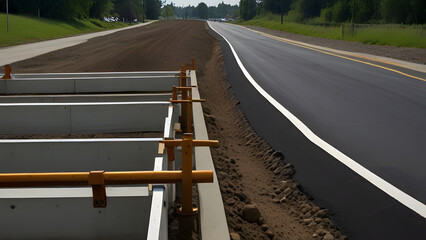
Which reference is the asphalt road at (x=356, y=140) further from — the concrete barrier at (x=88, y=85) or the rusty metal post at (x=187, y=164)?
the concrete barrier at (x=88, y=85)

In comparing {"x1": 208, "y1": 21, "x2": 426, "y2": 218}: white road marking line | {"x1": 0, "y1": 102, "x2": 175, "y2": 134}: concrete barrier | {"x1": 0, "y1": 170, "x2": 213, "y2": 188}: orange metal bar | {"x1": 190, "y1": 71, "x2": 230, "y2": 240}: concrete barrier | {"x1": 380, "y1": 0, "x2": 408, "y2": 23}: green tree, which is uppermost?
{"x1": 380, "y1": 0, "x2": 408, "y2": 23}: green tree

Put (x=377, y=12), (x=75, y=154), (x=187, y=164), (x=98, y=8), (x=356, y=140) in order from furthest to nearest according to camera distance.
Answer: (x=98, y=8)
(x=377, y=12)
(x=356, y=140)
(x=75, y=154)
(x=187, y=164)

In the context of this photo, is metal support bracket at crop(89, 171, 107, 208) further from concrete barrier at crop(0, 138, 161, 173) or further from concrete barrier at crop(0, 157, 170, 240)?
concrete barrier at crop(0, 138, 161, 173)

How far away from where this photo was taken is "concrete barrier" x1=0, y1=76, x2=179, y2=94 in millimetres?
12219

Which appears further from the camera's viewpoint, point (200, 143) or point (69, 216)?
point (200, 143)

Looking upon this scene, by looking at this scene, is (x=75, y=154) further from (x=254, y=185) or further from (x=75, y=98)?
(x=75, y=98)

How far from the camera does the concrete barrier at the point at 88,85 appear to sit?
40.1ft

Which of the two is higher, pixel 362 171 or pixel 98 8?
pixel 98 8

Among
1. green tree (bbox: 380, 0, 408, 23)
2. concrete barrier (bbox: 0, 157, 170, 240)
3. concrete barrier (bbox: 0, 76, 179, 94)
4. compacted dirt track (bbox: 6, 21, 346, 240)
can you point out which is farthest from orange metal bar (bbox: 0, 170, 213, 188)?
green tree (bbox: 380, 0, 408, 23)

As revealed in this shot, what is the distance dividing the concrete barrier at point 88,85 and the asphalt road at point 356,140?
2.22 meters

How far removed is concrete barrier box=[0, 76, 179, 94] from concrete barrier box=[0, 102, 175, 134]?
144 inches

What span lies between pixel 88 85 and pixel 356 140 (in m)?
7.22

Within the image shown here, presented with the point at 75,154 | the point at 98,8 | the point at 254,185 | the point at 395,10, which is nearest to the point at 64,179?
the point at 75,154

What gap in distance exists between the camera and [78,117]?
28.4 ft
